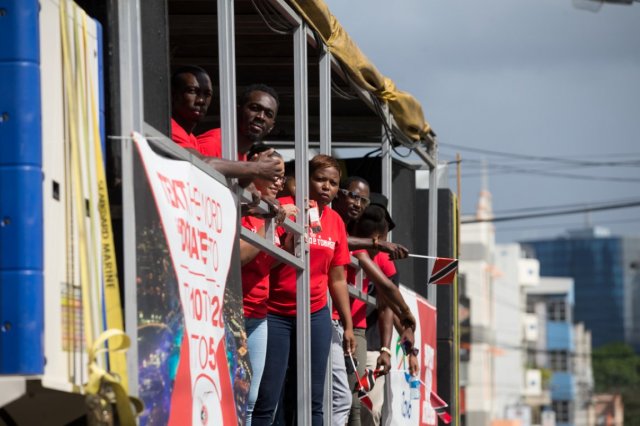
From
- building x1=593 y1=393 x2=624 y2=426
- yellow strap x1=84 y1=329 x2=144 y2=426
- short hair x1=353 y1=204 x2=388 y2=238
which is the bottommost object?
building x1=593 y1=393 x2=624 y2=426

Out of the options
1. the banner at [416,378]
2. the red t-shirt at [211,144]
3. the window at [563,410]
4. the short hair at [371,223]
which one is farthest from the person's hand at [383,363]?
the window at [563,410]

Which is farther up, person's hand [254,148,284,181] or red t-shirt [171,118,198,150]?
red t-shirt [171,118,198,150]

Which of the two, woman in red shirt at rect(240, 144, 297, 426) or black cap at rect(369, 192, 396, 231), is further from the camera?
black cap at rect(369, 192, 396, 231)

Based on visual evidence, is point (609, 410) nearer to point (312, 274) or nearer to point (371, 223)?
point (371, 223)

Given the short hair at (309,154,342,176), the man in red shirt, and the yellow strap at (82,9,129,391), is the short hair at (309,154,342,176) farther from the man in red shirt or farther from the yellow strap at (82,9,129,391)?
the yellow strap at (82,9,129,391)

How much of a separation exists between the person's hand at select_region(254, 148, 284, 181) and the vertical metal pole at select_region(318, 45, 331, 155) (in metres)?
2.82

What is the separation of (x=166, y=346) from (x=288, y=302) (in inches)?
121

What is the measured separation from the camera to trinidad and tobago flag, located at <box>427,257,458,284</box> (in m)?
13.8

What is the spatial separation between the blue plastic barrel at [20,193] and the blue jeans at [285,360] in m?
3.25

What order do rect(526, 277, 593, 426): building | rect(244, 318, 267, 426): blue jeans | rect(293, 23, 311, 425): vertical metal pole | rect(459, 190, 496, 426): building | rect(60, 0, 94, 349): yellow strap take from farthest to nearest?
rect(526, 277, 593, 426): building, rect(459, 190, 496, 426): building, rect(293, 23, 311, 425): vertical metal pole, rect(244, 318, 267, 426): blue jeans, rect(60, 0, 94, 349): yellow strap

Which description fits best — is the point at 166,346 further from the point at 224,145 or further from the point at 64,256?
the point at 224,145

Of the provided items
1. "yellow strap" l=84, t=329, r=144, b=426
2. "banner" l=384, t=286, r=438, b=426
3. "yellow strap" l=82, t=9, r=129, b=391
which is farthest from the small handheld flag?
"yellow strap" l=84, t=329, r=144, b=426

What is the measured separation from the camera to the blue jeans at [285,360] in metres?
8.43

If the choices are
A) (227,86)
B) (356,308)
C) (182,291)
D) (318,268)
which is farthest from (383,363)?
(182,291)
